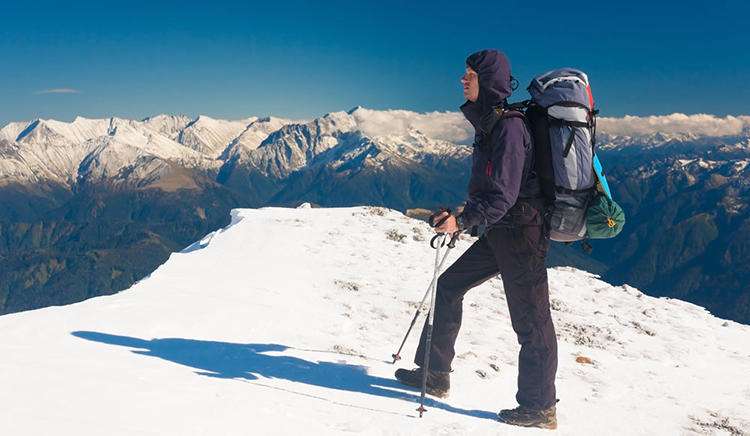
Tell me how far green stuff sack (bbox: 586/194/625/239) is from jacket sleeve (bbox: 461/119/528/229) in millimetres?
1103

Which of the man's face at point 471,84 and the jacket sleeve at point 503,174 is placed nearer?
the jacket sleeve at point 503,174

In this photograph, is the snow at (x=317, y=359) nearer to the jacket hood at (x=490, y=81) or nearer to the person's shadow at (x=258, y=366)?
the person's shadow at (x=258, y=366)

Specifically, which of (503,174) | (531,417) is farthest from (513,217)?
(531,417)

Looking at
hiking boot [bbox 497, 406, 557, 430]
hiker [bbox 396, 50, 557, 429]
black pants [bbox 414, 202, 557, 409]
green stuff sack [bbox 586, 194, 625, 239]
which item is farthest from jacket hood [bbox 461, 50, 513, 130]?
hiking boot [bbox 497, 406, 557, 430]

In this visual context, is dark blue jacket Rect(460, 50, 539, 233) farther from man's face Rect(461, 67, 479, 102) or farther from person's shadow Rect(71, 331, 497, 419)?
person's shadow Rect(71, 331, 497, 419)

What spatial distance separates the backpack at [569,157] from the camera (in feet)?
21.6

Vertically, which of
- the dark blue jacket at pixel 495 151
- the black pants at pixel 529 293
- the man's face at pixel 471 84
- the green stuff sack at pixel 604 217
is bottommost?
the black pants at pixel 529 293

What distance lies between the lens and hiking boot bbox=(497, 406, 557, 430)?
715 cm

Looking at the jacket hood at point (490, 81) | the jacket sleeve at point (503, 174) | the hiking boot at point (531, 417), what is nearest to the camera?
the jacket sleeve at point (503, 174)

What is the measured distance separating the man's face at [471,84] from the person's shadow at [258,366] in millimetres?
4474

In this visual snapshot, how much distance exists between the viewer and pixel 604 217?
21.9 feet

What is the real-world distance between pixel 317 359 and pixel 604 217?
5.28 m

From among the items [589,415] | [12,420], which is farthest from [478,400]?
[12,420]

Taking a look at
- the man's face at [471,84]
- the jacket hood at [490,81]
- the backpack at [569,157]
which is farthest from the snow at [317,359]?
the man's face at [471,84]
